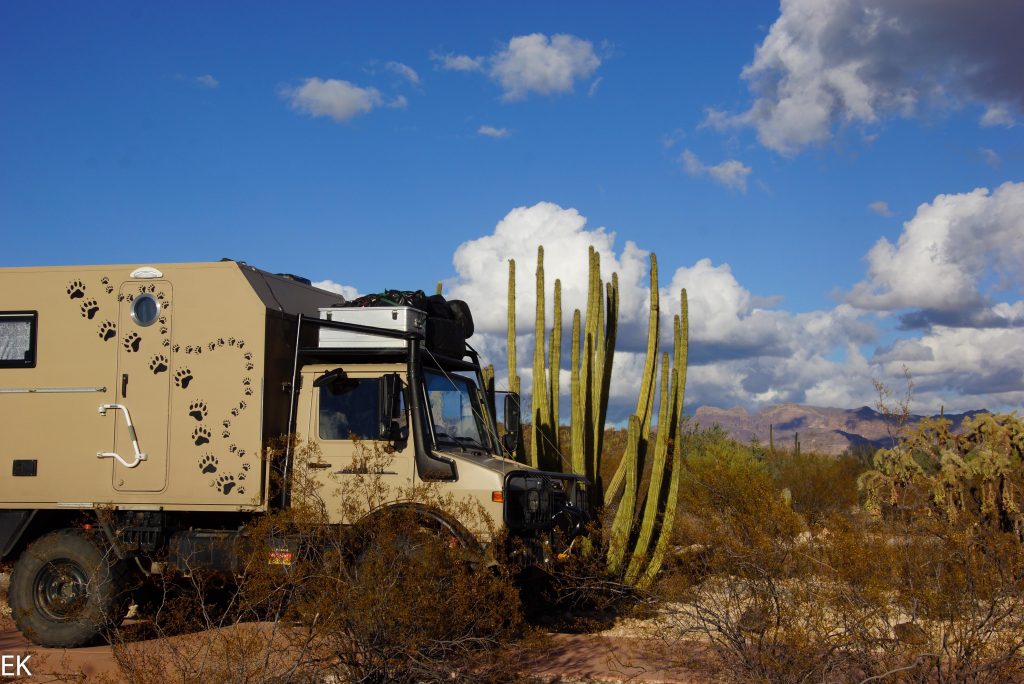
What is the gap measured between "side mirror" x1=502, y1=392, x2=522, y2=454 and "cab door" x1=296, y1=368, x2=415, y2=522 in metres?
1.56

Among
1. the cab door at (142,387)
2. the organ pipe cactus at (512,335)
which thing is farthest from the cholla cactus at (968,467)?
the cab door at (142,387)

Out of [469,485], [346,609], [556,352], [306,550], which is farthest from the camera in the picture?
[556,352]

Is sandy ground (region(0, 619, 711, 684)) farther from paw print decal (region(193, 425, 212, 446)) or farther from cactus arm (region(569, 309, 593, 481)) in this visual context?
cactus arm (region(569, 309, 593, 481))

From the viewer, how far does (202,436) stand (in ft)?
27.2

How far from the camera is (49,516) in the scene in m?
8.71

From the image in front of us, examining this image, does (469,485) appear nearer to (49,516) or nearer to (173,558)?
(173,558)

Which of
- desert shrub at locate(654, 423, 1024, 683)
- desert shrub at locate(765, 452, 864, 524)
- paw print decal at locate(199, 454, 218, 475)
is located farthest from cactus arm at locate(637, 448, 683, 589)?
desert shrub at locate(765, 452, 864, 524)

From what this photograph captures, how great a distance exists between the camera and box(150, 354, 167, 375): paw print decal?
848 cm

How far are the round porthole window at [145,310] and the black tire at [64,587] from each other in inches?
78.6

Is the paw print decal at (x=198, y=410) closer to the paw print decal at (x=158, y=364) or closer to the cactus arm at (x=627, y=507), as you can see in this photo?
the paw print decal at (x=158, y=364)

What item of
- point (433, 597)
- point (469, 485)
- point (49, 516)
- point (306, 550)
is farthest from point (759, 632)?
point (49, 516)

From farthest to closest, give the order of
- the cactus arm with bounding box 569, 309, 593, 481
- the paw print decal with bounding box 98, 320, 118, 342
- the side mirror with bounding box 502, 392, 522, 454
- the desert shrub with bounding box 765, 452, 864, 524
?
Result: the desert shrub with bounding box 765, 452, 864, 524 < the cactus arm with bounding box 569, 309, 593, 481 < the side mirror with bounding box 502, 392, 522, 454 < the paw print decal with bounding box 98, 320, 118, 342

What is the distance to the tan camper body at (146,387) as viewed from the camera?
8.25m

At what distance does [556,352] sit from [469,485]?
391 cm
